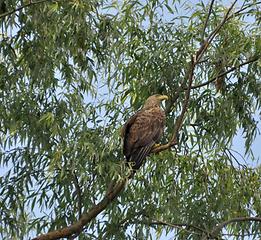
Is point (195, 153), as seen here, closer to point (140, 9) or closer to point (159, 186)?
point (159, 186)

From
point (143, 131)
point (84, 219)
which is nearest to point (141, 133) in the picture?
point (143, 131)

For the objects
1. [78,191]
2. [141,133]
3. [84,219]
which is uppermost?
[141,133]

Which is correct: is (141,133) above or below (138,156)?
above

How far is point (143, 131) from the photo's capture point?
27.3ft

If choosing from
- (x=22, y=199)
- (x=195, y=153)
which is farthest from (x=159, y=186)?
(x=22, y=199)

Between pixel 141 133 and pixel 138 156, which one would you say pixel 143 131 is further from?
pixel 138 156

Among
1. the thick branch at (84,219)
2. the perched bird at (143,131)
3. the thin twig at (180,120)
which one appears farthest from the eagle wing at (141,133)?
the thick branch at (84,219)

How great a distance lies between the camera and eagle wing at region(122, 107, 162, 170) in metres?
8.09

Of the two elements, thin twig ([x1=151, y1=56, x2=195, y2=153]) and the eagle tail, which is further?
the eagle tail

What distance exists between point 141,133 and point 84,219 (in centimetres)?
87

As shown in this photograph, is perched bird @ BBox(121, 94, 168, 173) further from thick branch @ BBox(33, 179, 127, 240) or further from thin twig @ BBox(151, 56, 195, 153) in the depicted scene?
thick branch @ BBox(33, 179, 127, 240)

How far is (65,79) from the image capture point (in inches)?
347

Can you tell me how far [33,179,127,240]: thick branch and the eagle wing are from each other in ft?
0.95

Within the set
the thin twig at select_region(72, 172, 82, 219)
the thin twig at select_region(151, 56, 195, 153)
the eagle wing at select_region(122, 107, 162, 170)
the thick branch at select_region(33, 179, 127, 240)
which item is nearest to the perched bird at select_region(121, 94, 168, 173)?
the eagle wing at select_region(122, 107, 162, 170)
